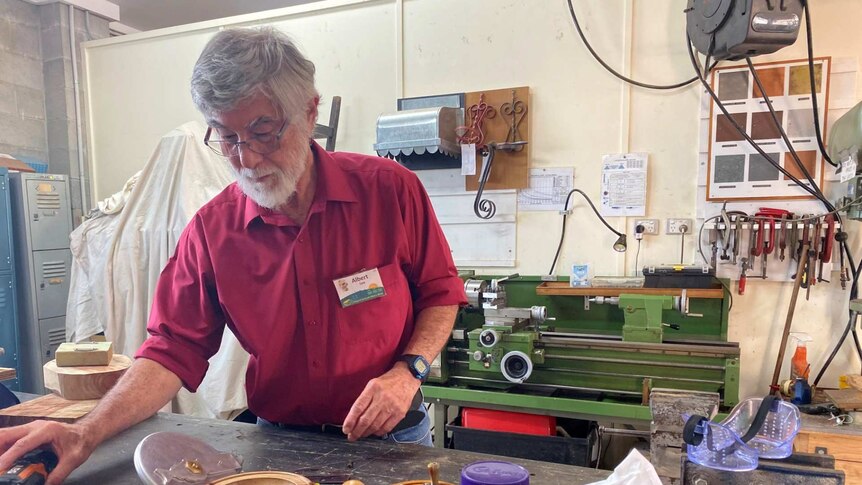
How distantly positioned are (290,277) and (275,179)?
22 cm

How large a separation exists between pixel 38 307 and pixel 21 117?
132 centimetres

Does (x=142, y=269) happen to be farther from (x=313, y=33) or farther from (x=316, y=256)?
(x=316, y=256)

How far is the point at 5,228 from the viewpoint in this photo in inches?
118

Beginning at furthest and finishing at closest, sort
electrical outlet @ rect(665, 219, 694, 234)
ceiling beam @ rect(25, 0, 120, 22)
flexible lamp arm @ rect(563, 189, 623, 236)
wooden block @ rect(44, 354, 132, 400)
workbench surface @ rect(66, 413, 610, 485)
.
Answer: ceiling beam @ rect(25, 0, 120, 22) → flexible lamp arm @ rect(563, 189, 623, 236) → electrical outlet @ rect(665, 219, 694, 234) → wooden block @ rect(44, 354, 132, 400) → workbench surface @ rect(66, 413, 610, 485)

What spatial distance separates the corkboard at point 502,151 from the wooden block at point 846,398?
57.2 inches

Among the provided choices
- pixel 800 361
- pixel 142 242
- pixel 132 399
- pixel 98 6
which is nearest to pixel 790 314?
pixel 800 361

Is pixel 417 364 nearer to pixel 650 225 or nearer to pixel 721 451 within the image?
pixel 721 451

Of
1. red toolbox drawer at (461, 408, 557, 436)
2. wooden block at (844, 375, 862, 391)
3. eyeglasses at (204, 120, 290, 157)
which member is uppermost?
eyeglasses at (204, 120, 290, 157)

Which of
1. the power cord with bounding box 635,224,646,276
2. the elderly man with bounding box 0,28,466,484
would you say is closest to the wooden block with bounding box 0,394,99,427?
the elderly man with bounding box 0,28,466,484

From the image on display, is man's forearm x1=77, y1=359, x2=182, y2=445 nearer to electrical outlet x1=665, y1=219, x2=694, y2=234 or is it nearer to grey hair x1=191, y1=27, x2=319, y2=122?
grey hair x1=191, y1=27, x2=319, y2=122

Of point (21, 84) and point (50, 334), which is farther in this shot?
point (21, 84)

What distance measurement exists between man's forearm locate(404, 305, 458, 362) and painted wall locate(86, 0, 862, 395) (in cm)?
133

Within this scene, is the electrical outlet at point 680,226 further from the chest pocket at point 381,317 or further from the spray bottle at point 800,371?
the chest pocket at point 381,317

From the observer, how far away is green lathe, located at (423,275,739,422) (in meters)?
1.78
